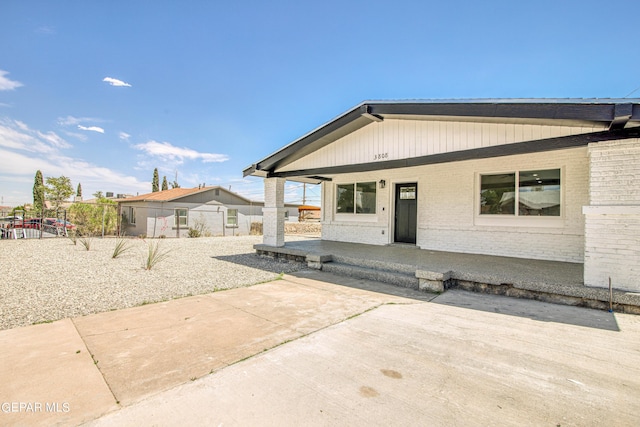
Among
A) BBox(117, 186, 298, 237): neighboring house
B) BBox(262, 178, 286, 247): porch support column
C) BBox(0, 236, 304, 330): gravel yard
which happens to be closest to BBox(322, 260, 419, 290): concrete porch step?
BBox(0, 236, 304, 330): gravel yard

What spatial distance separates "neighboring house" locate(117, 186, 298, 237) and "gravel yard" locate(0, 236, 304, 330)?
9589 mm

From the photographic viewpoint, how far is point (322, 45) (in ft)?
34.9

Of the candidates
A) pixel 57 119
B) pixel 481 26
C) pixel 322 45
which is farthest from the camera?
pixel 57 119

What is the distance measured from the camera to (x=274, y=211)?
950cm

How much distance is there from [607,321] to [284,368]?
176 inches

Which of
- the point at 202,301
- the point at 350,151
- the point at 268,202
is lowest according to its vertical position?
the point at 202,301

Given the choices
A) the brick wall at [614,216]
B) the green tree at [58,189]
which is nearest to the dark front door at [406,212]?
the brick wall at [614,216]

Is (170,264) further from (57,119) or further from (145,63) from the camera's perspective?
(57,119)

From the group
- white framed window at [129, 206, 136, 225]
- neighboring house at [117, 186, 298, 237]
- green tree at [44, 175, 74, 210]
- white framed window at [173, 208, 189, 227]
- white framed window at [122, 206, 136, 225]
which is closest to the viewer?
neighboring house at [117, 186, 298, 237]

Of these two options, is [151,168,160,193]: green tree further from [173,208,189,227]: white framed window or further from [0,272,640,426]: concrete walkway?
[0,272,640,426]: concrete walkway

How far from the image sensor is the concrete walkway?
2.07 m

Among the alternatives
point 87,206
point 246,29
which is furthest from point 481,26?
point 87,206

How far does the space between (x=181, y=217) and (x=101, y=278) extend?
1552 centimetres

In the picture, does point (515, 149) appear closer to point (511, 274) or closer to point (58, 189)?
point (511, 274)
